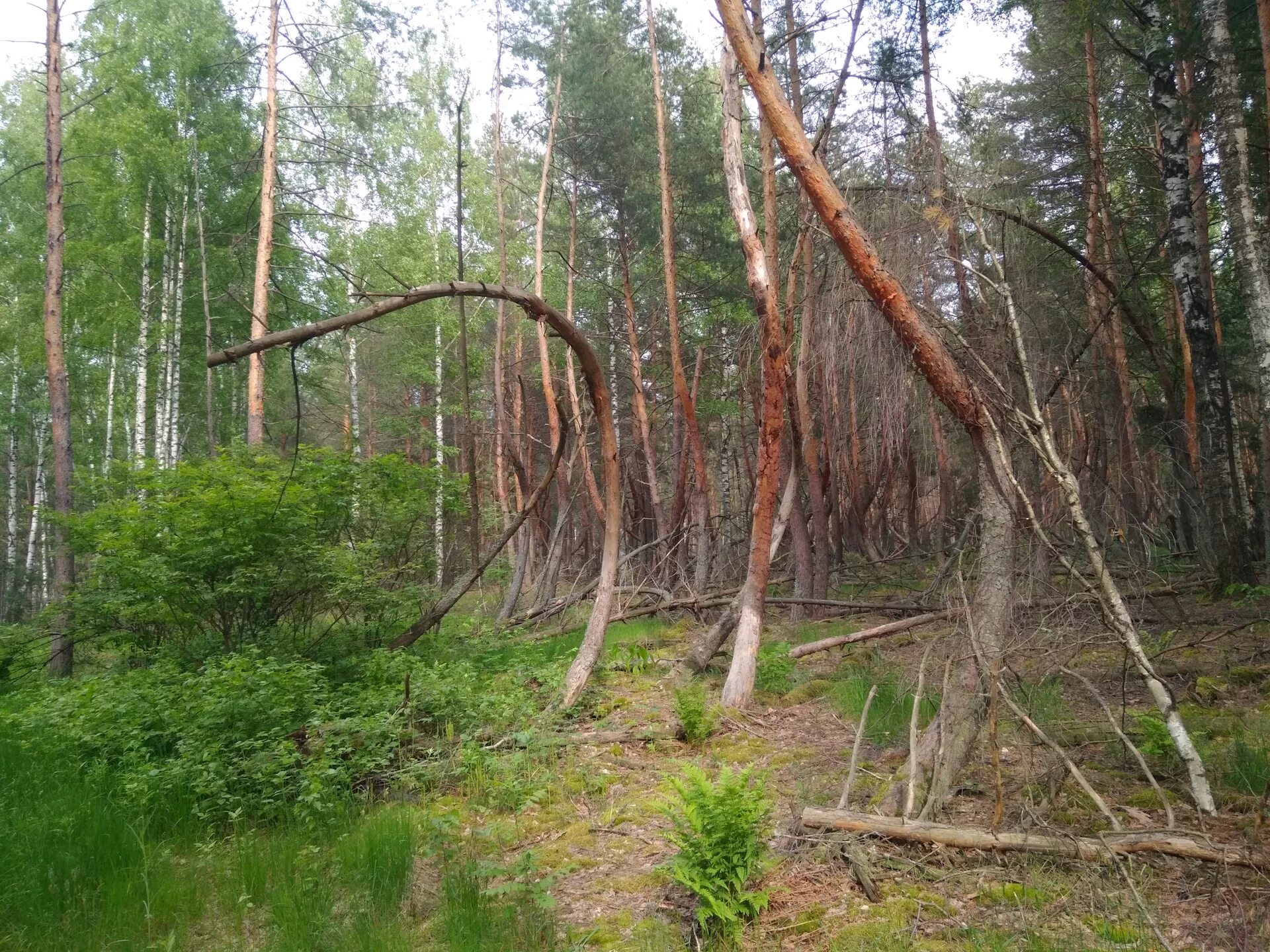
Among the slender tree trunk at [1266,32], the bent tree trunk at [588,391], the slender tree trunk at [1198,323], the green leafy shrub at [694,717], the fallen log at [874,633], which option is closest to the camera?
the bent tree trunk at [588,391]

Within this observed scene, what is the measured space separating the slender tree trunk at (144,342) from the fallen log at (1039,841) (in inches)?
610

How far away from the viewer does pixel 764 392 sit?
7348mm

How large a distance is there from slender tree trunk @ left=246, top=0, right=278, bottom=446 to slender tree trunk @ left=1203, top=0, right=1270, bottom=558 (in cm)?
1233

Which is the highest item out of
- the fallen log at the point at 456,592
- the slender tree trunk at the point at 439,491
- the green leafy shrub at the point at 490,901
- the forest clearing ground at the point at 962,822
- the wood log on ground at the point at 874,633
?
the slender tree trunk at the point at 439,491

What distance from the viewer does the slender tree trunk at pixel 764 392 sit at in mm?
7039

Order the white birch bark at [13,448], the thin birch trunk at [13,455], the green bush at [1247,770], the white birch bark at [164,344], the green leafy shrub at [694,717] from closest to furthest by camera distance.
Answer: the green bush at [1247,770], the green leafy shrub at [694,717], the white birch bark at [164,344], the thin birch trunk at [13,455], the white birch bark at [13,448]

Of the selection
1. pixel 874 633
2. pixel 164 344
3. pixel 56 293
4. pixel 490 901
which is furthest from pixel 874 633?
pixel 164 344

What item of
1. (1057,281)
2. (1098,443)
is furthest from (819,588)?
(1057,281)

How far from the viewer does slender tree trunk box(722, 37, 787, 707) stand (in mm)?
7039

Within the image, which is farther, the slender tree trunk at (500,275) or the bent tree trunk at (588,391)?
the slender tree trunk at (500,275)

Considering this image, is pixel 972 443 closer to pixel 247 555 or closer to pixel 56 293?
pixel 247 555

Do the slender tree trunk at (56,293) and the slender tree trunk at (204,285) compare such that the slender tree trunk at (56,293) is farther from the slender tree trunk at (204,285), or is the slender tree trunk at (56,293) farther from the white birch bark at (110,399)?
the white birch bark at (110,399)

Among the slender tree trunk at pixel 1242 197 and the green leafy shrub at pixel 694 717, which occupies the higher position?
the slender tree trunk at pixel 1242 197

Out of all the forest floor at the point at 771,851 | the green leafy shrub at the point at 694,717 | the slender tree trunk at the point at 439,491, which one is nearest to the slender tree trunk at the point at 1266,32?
the forest floor at the point at 771,851
